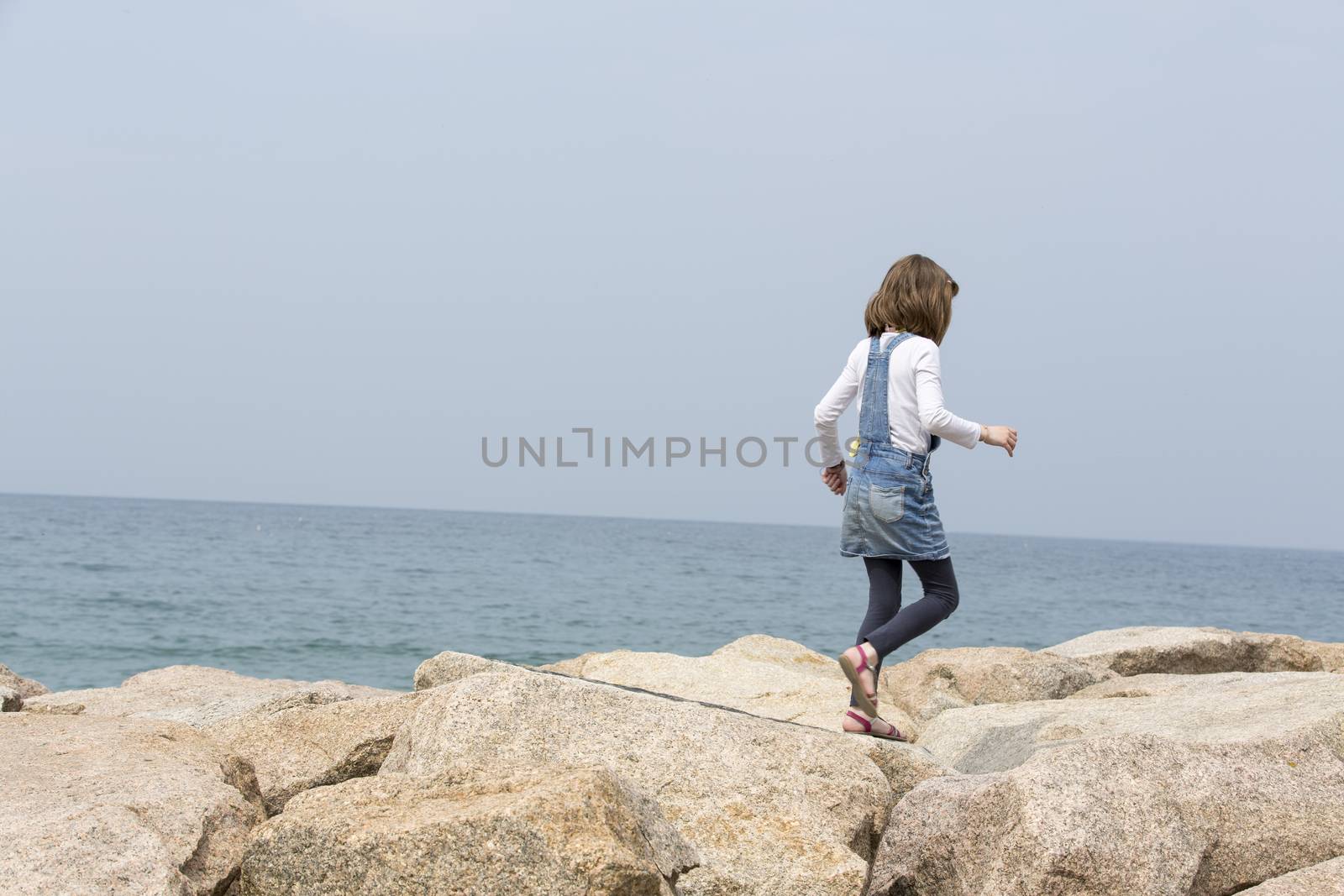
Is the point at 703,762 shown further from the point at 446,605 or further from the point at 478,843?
the point at 446,605

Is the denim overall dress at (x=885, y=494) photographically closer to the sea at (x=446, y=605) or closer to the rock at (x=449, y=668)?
the rock at (x=449, y=668)

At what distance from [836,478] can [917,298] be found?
0.79 meters

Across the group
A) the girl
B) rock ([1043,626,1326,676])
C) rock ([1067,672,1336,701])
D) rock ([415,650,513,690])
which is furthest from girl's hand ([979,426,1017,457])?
rock ([1043,626,1326,676])

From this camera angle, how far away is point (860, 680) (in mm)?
4121

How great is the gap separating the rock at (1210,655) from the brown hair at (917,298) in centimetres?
395

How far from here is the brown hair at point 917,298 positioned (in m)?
4.32

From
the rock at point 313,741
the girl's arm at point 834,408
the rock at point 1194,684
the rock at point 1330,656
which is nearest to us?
the rock at point 313,741

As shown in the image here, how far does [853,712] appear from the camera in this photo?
13.8 feet

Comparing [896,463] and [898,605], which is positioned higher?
[896,463]

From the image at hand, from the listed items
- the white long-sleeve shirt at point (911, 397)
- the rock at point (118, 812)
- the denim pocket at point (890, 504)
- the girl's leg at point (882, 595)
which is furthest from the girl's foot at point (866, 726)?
the rock at point (118, 812)

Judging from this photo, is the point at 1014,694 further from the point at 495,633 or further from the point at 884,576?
the point at 495,633

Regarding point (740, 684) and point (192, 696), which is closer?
point (740, 684)

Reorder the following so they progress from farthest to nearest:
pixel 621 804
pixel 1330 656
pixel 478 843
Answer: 1. pixel 1330 656
2. pixel 621 804
3. pixel 478 843

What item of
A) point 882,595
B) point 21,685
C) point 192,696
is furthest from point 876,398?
point 21,685
